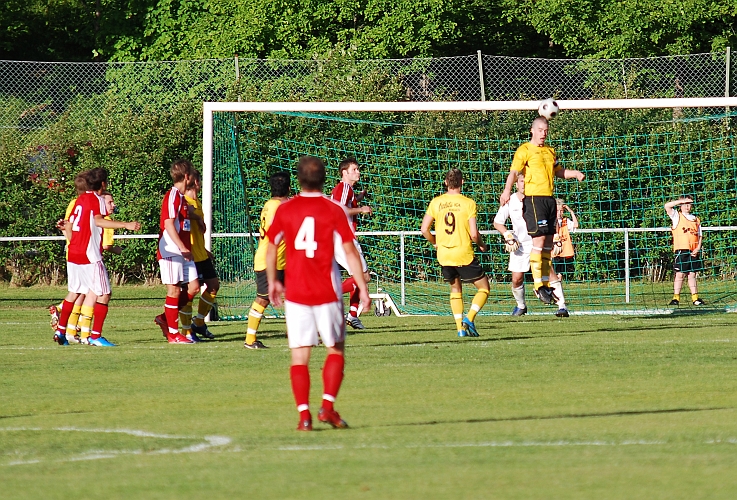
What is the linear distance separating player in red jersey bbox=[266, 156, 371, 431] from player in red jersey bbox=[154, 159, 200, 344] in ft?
17.7

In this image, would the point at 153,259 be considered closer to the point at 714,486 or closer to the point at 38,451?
the point at 38,451

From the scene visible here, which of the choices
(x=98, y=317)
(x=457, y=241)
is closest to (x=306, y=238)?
(x=457, y=241)

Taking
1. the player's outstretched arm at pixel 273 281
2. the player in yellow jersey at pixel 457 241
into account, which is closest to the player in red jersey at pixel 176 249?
the player in yellow jersey at pixel 457 241

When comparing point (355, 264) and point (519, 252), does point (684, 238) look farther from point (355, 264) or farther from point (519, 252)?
point (355, 264)

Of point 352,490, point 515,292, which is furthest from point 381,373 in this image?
point 515,292

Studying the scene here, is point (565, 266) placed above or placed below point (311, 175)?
below

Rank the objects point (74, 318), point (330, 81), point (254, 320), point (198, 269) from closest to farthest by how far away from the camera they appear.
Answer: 1. point (254, 320)
2. point (198, 269)
3. point (74, 318)
4. point (330, 81)

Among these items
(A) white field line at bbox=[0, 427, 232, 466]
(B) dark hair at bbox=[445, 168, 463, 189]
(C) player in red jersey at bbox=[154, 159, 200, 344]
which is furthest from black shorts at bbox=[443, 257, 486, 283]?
(A) white field line at bbox=[0, 427, 232, 466]

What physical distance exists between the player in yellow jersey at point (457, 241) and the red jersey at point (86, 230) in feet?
11.7

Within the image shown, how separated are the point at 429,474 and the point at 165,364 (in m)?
5.78

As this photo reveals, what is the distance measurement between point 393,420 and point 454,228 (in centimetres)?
579

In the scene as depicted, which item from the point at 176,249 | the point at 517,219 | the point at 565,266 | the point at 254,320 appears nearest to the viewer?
the point at 254,320

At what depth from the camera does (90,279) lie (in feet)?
43.0

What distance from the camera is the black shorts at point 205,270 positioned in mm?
13703
